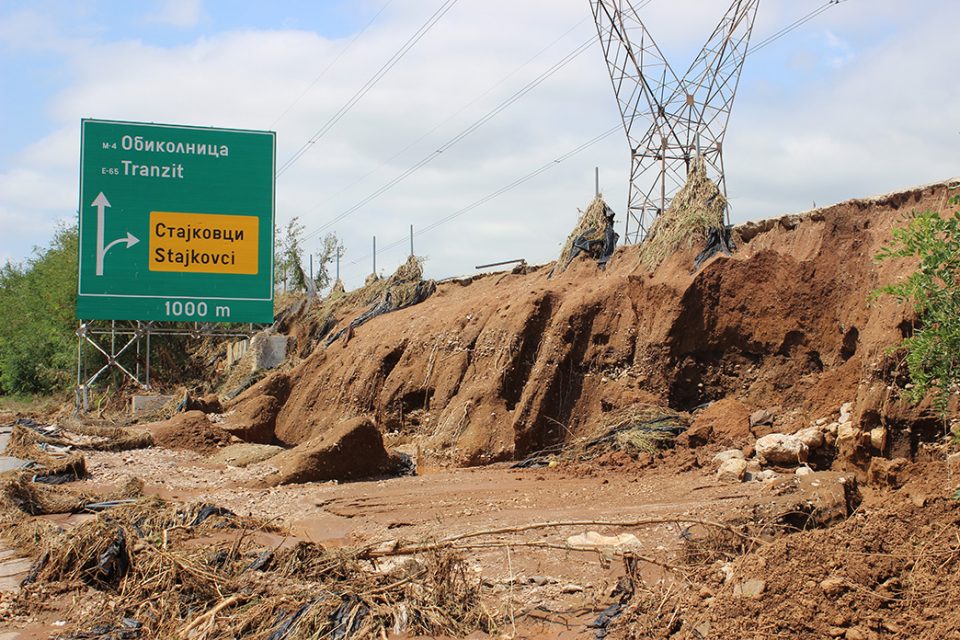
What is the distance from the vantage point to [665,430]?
476 inches

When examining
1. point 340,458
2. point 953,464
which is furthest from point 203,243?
point 953,464

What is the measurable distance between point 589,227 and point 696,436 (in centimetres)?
595

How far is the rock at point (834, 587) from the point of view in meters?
5.38

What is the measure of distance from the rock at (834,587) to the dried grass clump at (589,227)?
37.3 ft

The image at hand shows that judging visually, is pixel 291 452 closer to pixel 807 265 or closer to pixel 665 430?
pixel 665 430

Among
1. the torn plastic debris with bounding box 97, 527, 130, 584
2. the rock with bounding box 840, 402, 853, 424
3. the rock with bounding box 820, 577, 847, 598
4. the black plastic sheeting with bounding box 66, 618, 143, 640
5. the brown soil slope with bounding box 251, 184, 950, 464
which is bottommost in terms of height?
the black plastic sheeting with bounding box 66, 618, 143, 640

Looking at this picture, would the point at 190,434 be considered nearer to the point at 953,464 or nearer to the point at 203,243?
the point at 203,243

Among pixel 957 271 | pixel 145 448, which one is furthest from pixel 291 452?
pixel 957 271

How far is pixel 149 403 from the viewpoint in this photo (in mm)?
21625

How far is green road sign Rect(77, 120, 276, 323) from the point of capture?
15.3m

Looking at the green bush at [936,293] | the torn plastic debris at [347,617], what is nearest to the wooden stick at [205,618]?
the torn plastic debris at [347,617]

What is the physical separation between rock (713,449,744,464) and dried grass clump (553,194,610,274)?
6617 millimetres

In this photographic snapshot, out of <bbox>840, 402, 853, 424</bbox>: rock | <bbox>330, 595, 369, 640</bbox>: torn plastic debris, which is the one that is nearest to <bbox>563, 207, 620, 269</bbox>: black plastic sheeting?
<bbox>840, 402, 853, 424</bbox>: rock

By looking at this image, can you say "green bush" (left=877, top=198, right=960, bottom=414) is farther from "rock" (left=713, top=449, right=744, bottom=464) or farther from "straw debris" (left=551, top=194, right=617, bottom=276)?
"straw debris" (left=551, top=194, right=617, bottom=276)
